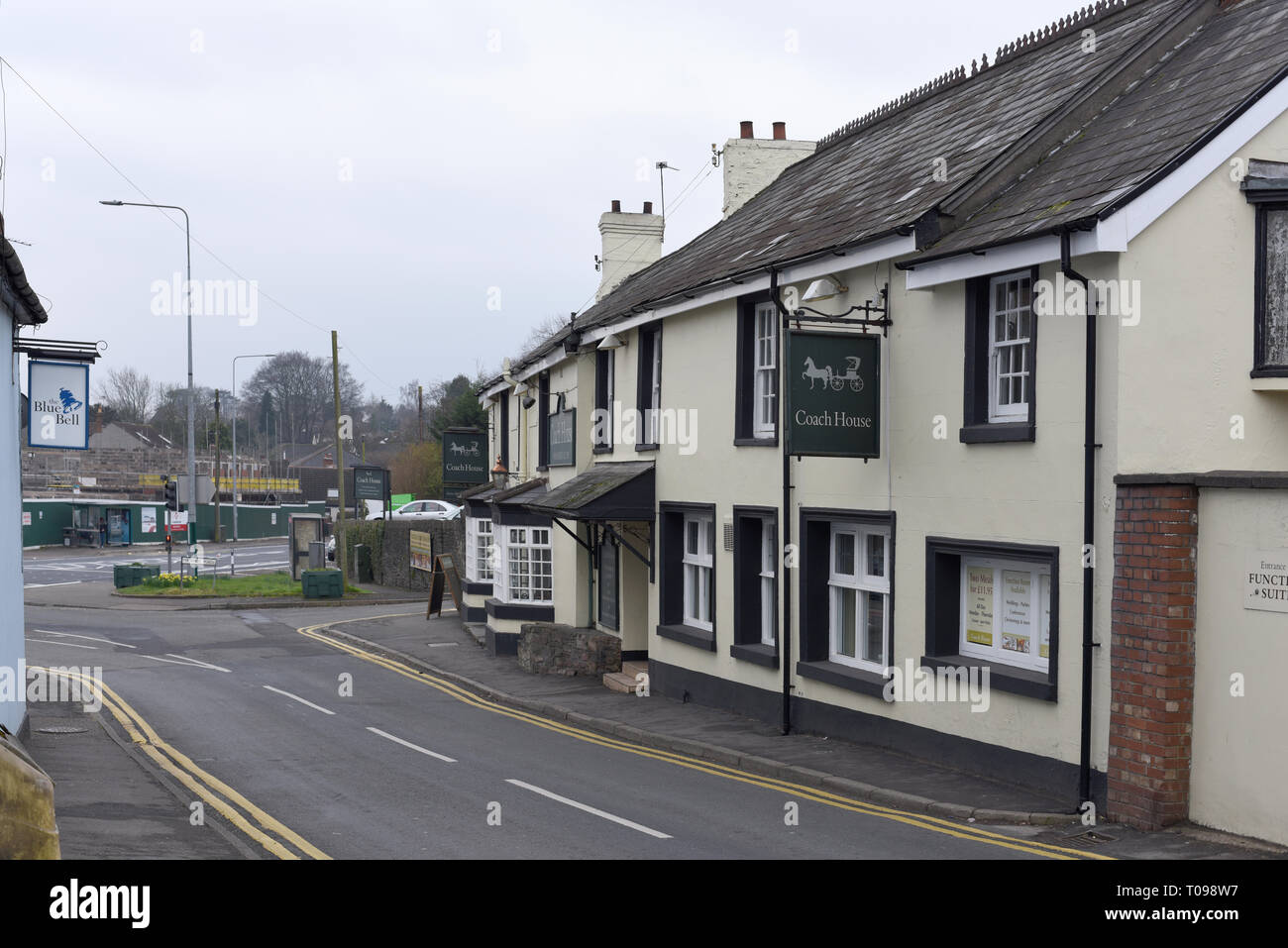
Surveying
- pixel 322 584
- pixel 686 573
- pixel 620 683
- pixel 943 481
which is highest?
pixel 943 481

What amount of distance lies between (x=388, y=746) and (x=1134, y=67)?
1234 centimetres

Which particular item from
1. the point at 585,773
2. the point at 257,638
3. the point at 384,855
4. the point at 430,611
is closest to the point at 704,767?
the point at 585,773

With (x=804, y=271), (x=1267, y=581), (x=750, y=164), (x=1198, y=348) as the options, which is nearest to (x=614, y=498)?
(x=804, y=271)

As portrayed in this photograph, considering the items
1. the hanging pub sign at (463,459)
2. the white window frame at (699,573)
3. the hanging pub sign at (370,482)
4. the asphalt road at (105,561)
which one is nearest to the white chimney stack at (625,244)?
the hanging pub sign at (463,459)

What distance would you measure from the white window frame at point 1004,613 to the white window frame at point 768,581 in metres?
3.87

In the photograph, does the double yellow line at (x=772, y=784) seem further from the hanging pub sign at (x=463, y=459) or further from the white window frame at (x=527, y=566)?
the hanging pub sign at (x=463, y=459)

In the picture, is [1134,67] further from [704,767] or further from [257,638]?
[257,638]

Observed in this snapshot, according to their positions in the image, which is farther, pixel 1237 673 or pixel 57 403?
pixel 57 403

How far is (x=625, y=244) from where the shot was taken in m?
31.7

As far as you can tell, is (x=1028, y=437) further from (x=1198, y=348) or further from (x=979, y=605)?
(x=979, y=605)

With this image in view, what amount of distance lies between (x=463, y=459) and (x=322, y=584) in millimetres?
6385

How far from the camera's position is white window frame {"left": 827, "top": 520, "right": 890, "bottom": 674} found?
14008 millimetres

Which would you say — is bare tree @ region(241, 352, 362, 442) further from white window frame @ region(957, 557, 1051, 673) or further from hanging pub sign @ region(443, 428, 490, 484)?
white window frame @ region(957, 557, 1051, 673)

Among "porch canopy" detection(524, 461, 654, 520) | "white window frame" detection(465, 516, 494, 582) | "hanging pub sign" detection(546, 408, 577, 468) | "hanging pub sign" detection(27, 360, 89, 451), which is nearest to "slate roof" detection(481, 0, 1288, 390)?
"hanging pub sign" detection(546, 408, 577, 468)
